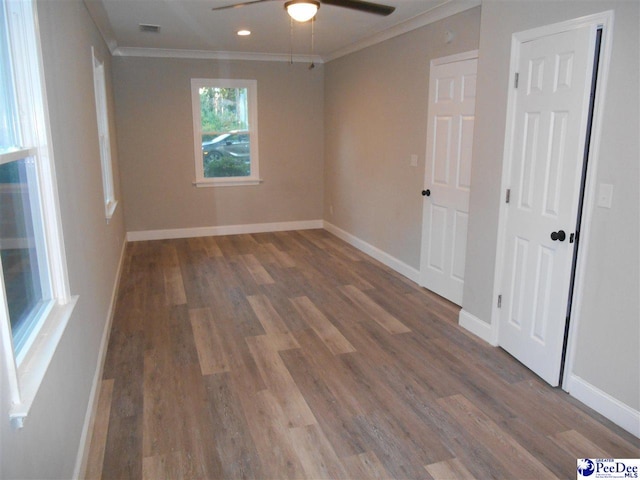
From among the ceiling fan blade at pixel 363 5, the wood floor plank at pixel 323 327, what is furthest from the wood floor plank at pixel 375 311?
the ceiling fan blade at pixel 363 5

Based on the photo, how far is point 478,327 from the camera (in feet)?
11.9

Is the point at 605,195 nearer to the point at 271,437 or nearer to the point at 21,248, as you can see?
the point at 271,437

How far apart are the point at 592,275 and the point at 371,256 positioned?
3.33m

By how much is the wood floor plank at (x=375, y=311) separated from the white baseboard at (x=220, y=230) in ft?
8.95

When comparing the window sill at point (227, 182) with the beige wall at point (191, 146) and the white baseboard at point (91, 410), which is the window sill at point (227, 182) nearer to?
the beige wall at point (191, 146)

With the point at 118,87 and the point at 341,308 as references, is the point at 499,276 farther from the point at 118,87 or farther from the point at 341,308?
→ the point at 118,87

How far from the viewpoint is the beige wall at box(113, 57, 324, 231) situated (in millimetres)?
6273

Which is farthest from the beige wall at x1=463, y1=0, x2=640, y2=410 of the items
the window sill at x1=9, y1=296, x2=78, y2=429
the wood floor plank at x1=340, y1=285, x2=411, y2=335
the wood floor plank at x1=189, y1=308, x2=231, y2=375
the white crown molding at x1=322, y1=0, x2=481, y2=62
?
the window sill at x1=9, y1=296, x2=78, y2=429

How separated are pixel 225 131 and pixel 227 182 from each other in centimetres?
72

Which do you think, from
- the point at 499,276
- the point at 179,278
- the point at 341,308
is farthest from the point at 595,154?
the point at 179,278

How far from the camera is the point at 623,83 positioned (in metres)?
2.38

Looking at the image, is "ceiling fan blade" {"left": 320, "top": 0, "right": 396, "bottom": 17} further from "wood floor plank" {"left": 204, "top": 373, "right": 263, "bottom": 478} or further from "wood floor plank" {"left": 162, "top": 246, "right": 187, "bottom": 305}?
"wood floor plank" {"left": 162, "top": 246, "right": 187, "bottom": 305}

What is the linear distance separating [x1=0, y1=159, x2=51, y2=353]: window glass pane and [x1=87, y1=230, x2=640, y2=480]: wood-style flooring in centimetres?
89

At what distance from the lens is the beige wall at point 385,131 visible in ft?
14.7
